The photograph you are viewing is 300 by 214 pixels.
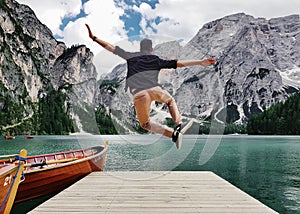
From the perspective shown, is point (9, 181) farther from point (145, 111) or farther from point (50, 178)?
point (145, 111)

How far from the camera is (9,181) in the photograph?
300 inches

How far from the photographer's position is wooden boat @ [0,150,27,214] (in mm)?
7293

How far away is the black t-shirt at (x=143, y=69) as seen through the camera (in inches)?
148

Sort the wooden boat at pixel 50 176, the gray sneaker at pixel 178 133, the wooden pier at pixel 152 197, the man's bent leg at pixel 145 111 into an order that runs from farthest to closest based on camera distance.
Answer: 1. the wooden boat at pixel 50 176
2. the wooden pier at pixel 152 197
3. the gray sneaker at pixel 178 133
4. the man's bent leg at pixel 145 111

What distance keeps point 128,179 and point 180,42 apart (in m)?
7.58

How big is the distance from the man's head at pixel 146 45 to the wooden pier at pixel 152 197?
12.6 ft

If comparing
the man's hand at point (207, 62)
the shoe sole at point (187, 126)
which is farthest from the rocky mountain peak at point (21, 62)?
the man's hand at point (207, 62)

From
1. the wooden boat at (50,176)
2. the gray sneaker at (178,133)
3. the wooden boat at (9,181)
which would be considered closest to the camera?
the gray sneaker at (178,133)

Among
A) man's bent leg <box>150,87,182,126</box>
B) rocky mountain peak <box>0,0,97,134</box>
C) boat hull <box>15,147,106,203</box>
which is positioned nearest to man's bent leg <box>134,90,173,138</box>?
man's bent leg <box>150,87,182,126</box>

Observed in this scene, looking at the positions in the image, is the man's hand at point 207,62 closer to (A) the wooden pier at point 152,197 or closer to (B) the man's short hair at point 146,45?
(B) the man's short hair at point 146,45

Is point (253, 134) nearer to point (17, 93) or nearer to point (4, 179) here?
point (17, 93)

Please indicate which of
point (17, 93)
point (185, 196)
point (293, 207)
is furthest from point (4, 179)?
point (17, 93)

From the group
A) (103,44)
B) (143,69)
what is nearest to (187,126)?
(143,69)

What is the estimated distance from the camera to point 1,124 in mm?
124062
